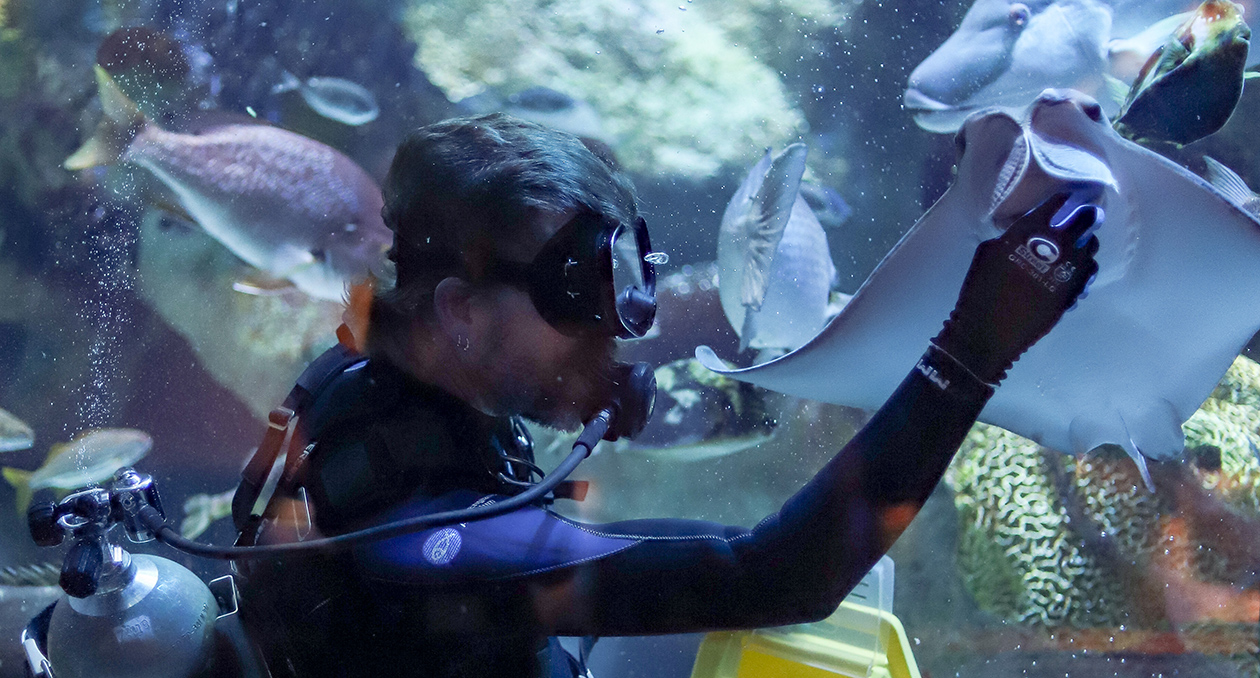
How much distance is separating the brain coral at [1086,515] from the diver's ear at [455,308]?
2236 millimetres

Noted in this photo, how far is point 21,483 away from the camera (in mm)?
3020

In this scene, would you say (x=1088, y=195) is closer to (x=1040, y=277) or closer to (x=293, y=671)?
(x=1040, y=277)

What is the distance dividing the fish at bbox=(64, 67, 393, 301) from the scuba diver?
1429 mm

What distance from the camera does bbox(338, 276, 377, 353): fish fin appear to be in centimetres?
130

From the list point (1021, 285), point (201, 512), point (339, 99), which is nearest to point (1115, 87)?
point (1021, 285)

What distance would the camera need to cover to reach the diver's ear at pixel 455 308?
1.18 m

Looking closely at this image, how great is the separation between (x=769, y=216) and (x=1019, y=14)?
3.25ft

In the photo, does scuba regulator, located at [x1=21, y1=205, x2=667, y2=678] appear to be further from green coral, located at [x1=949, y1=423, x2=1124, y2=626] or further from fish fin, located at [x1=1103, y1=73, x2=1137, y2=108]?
green coral, located at [x1=949, y1=423, x2=1124, y2=626]

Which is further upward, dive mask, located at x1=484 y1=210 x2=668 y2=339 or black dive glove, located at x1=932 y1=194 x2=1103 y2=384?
black dive glove, located at x1=932 y1=194 x2=1103 y2=384

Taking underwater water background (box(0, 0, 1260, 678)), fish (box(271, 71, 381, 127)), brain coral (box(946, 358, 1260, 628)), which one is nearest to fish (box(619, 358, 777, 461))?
underwater water background (box(0, 0, 1260, 678))

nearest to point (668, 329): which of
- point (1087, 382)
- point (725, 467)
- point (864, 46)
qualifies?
point (725, 467)

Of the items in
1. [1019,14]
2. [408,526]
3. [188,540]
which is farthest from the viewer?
[1019,14]

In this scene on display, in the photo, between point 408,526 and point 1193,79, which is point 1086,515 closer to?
point 1193,79

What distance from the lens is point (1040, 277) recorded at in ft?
2.77
